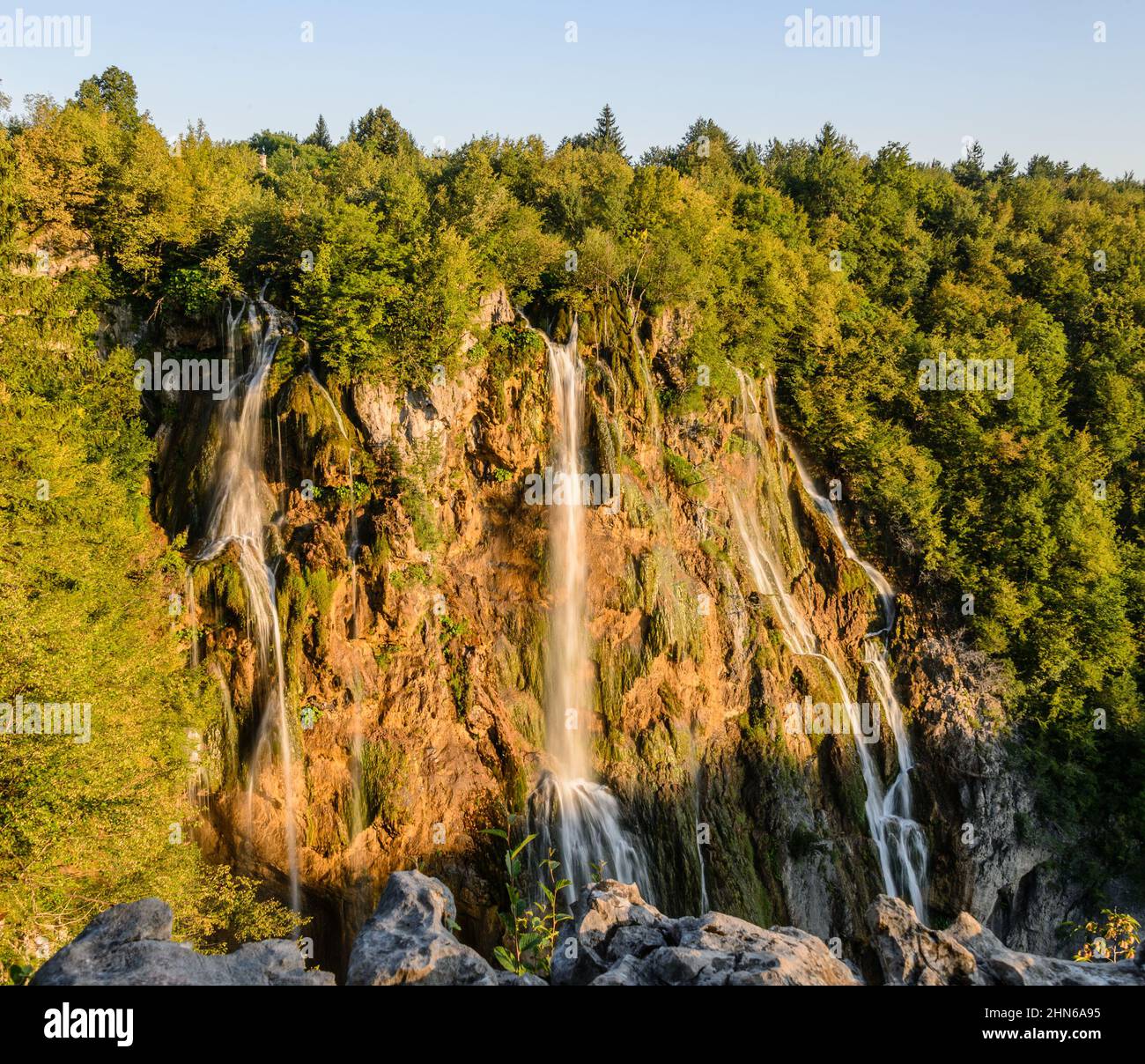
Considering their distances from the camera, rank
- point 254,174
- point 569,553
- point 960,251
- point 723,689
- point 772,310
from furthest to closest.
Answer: point 960,251 < point 254,174 < point 772,310 < point 723,689 < point 569,553

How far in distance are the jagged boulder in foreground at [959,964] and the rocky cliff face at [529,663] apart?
540 inches

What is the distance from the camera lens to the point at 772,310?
28.9 meters

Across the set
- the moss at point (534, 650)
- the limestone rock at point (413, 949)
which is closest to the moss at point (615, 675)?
the moss at point (534, 650)

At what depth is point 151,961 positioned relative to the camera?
6.22 meters

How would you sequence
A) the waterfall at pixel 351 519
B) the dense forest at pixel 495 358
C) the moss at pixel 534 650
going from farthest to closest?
the moss at pixel 534 650
the waterfall at pixel 351 519
the dense forest at pixel 495 358

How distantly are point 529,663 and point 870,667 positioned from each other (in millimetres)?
12777

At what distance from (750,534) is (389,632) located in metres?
12.7

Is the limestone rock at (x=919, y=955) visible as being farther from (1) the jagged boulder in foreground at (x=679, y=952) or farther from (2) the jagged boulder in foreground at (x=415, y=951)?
(2) the jagged boulder in foreground at (x=415, y=951)

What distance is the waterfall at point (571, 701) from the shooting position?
2047 centimetres

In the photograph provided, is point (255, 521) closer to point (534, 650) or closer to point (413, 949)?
point (534, 650)

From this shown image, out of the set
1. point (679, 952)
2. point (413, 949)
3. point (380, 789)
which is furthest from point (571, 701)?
point (413, 949)

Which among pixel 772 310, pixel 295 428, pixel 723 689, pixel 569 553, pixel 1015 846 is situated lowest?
pixel 1015 846

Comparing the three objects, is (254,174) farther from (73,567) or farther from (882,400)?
(882,400)
